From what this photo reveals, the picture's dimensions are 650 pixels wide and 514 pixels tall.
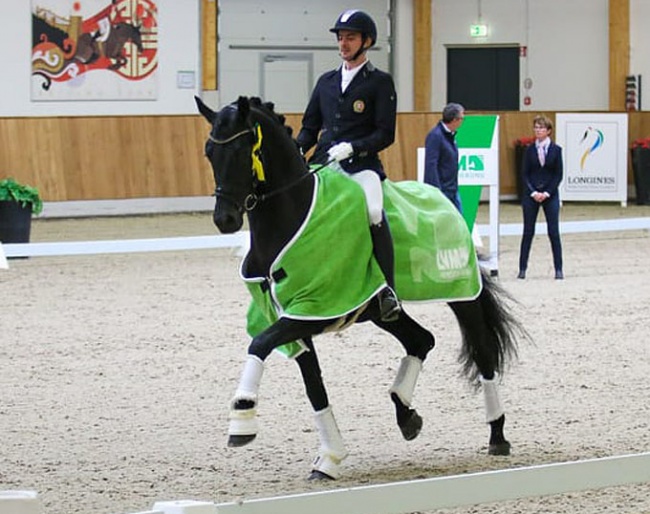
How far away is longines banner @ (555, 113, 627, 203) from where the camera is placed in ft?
73.2

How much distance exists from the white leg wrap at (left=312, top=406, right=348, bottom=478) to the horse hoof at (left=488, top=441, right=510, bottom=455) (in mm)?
776

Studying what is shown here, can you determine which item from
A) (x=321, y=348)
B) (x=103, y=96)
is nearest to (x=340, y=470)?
(x=321, y=348)

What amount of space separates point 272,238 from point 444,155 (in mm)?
7202

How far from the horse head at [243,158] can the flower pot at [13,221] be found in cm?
1013

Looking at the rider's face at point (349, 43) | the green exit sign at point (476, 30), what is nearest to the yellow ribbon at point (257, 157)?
the rider's face at point (349, 43)

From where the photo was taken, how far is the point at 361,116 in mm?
6590

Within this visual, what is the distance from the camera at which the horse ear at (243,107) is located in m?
5.85

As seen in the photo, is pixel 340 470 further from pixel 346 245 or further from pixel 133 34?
pixel 133 34

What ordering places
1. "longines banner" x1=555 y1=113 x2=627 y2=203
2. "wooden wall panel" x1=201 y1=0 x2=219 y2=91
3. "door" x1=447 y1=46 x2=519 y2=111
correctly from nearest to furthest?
"longines banner" x1=555 y1=113 x2=627 y2=203 < "wooden wall panel" x1=201 y1=0 x2=219 y2=91 < "door" x1=447 y1=46 x2=519 y2=111

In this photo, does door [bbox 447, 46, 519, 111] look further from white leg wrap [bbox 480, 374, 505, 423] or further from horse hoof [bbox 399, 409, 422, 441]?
horse hoof [bbox 399, 409, 422, 441]

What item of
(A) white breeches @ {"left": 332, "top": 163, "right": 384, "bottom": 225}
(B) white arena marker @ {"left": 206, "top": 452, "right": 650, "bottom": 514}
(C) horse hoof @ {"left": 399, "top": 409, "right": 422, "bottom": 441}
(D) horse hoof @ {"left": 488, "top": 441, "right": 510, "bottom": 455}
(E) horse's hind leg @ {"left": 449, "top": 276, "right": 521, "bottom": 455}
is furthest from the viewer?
(E) horse's hind leg @ {"left": 449, "top": 276, "right": 521, "bottom": 455}

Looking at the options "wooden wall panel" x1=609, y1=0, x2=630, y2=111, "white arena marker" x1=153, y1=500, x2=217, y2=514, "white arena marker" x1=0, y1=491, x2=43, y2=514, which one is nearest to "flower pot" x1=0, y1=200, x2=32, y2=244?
"white arena marker" x1=153, y1=500, x2=217, y2=514

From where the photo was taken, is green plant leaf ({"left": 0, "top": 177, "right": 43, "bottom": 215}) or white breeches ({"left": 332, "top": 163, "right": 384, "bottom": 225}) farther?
green plant leaf ({"left": 0, "top": 177, "right": 43, "bottom": 215})

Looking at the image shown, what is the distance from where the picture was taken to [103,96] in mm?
23750
